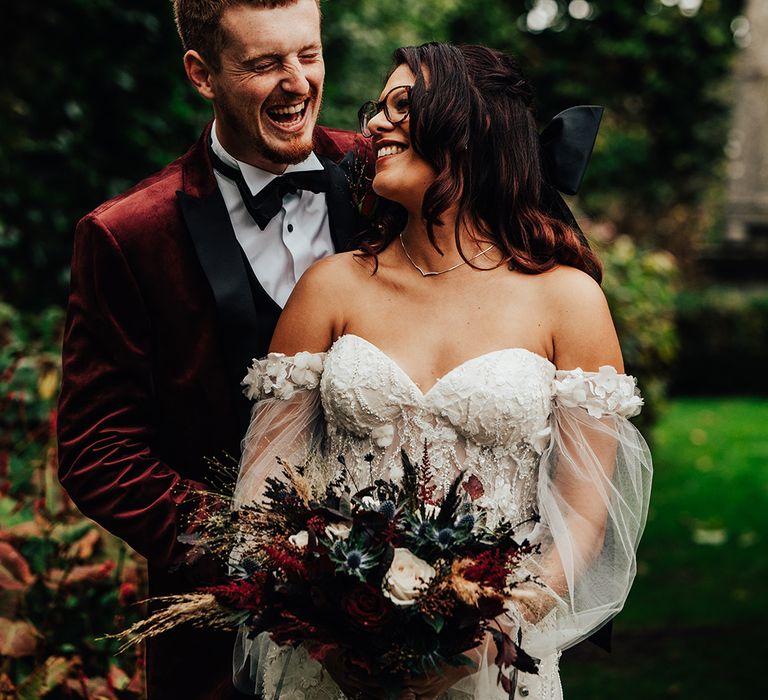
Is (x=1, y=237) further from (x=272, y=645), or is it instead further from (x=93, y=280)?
(x=272, y=645)

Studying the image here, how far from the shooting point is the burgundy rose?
219cm

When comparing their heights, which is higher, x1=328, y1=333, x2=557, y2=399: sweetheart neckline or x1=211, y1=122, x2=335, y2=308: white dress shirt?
x1=211, y1=122, x2=335, y2=308: white dress shirt

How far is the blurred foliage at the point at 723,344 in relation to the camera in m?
14.4

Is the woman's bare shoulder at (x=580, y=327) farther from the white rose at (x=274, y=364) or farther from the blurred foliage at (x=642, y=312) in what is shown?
the blurred foliage at (x=642, y=312)

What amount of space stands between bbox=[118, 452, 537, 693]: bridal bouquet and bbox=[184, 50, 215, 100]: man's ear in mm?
1374

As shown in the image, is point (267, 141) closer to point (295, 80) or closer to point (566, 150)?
point (295, 80)

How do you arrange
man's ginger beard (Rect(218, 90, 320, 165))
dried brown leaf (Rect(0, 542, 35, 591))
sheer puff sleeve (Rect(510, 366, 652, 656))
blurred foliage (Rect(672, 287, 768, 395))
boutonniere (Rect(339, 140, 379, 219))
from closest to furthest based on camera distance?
sheer puff sleeve (Rect(510, 366, 652, 656)) < man's ginger beard (Rect(218, 90, 320, 165)) < boutonniere (Rect(339, 140, 379, 219)) < dried brown leaf (Rect(0, 542, 35, 591)) < blurred foliage (Rect(672, 287, 768, 395))

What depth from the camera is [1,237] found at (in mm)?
5016

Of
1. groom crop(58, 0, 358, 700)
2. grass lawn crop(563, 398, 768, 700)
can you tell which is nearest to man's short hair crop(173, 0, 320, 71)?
groom crop(58, 0, 358, 700)

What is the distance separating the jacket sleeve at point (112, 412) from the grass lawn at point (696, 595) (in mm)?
3281

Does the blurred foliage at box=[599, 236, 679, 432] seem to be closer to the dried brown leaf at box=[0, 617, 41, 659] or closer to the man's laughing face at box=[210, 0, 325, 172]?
the man's laughing face at box=[210, 0, 325, 172]

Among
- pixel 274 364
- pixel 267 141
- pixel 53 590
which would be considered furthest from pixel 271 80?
pixel 53 590

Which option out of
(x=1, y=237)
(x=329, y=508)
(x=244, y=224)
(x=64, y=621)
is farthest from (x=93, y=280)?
(x=1, y=237)

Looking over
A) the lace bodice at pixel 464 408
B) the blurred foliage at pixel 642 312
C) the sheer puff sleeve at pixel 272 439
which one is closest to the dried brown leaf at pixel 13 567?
the sheer puff sleeve at pixel 272 439
